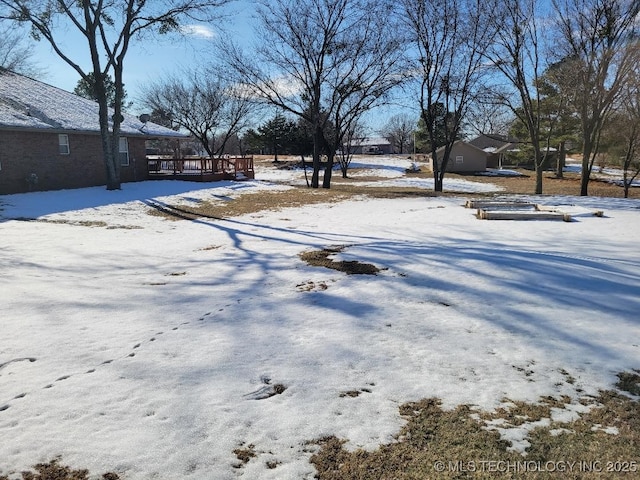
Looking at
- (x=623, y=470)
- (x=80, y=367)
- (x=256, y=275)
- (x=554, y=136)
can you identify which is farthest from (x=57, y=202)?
(x=554, y=136)

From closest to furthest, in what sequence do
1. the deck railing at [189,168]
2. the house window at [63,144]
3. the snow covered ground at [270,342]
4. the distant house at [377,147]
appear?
the snow covered ground at [270,342] → the house window at [63,144] → the deck railing at [189,168] → the distant house at [377,147]

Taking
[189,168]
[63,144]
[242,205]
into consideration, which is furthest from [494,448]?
[189,168]

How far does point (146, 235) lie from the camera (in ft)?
33.9

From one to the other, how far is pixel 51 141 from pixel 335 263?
16952 millimetres

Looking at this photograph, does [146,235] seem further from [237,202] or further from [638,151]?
[638,151]

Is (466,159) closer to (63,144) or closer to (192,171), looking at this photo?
(192,171)

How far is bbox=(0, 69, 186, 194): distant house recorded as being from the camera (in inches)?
680

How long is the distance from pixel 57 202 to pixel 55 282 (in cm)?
1105

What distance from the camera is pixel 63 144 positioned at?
774 inches

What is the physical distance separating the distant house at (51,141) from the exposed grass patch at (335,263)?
14.4 m

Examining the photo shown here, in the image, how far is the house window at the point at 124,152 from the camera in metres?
23.2

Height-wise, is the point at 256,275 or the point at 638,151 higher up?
the point at 638,151

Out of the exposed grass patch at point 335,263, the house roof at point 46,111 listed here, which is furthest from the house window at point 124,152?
the exposed grass patch at point 335,263

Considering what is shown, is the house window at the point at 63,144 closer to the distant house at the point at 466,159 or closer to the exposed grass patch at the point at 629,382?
the exposed grass patch at the point at 629,382
